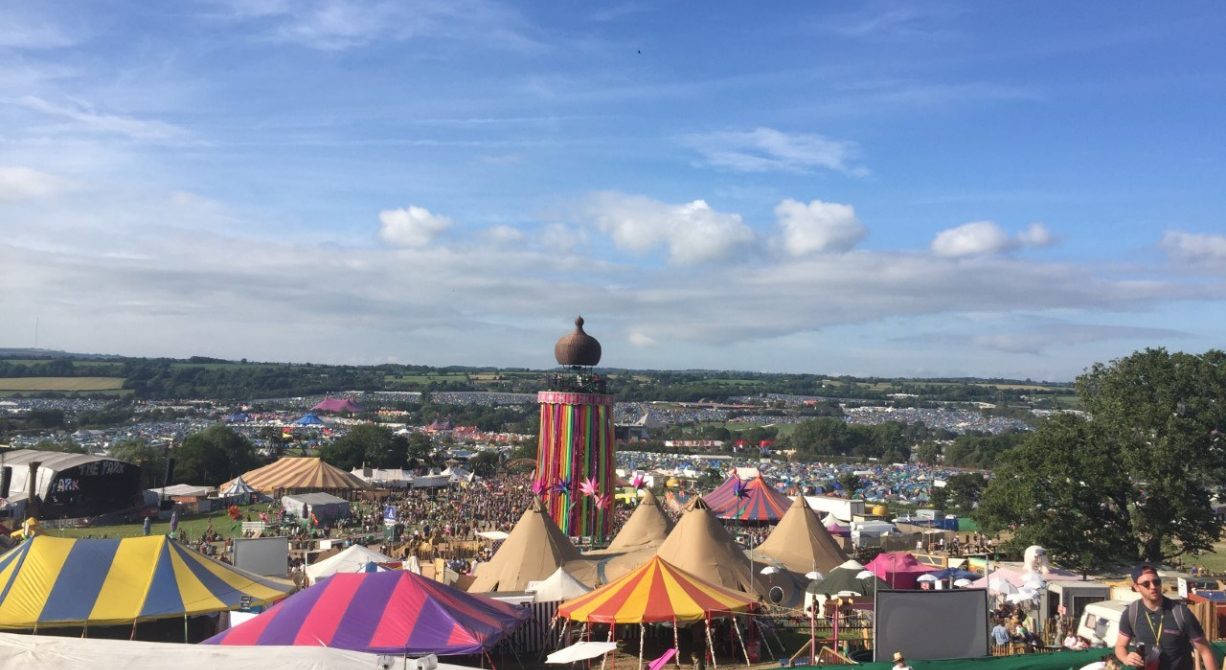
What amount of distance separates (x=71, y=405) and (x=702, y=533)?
6927 inches

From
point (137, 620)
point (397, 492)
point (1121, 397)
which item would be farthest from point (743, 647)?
point (397, 492)

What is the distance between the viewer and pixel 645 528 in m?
25.9

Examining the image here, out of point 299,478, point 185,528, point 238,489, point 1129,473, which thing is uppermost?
point 1129,473

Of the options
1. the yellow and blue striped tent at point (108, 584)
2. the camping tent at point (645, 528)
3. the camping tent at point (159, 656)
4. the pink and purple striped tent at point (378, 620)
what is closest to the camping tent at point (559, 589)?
the pink and purple striped tent at point (378, 620)

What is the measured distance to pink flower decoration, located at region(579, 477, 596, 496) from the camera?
3000cm

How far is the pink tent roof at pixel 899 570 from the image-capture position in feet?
72.8

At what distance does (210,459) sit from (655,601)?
51.9m

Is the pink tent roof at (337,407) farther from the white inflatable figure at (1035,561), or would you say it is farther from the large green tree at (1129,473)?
the white inflatable figure at (1035,561)

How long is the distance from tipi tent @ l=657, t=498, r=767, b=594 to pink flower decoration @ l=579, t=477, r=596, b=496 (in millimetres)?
8434

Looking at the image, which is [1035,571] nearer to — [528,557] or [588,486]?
[528,557]

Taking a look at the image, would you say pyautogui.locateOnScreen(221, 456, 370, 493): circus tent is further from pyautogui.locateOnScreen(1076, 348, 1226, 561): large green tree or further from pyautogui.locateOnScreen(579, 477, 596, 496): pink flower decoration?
pyautogui.locateOnScreen(1076, 348, 1226, 561): large green tree

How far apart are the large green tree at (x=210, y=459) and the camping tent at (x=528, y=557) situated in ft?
139

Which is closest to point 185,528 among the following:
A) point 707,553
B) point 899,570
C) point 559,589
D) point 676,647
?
point 707,553

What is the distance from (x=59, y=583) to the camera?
15.2 m
